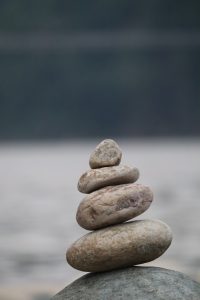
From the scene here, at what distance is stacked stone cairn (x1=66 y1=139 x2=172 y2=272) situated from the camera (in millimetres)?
3658

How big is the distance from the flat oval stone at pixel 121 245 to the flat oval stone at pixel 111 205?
45mm

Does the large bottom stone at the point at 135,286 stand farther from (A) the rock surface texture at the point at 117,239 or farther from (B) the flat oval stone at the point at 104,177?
(B) the flat oval stone at the point at 104,177

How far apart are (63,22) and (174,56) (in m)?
1.76

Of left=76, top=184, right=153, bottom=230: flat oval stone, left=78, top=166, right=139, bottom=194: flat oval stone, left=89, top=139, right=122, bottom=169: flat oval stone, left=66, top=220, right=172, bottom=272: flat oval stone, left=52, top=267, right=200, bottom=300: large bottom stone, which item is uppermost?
left=89, top=139, right=122, bottom=169: flat oval stone

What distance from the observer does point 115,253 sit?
365 centimetres

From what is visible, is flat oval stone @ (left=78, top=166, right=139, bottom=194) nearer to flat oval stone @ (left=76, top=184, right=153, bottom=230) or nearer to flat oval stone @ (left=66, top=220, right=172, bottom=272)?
flat oval stone @ (left=76, top=184, right=153, bottom=230)

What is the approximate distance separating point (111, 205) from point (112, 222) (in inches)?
3.4

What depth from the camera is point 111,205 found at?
145 inches

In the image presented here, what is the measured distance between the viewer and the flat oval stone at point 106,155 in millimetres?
3713

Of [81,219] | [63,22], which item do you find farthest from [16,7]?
[81,219]

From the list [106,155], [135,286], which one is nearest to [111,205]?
[106,155]

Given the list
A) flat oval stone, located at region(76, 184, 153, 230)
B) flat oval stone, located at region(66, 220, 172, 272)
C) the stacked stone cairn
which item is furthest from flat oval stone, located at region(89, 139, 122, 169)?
flat oval stone, located at region(66, 220, 172, 272)

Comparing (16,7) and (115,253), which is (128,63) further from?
(115,253)

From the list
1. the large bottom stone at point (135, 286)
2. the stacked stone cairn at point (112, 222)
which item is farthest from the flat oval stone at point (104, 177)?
the large bottom stone at point (135, 286)
